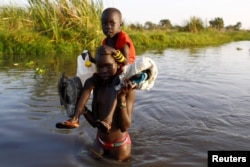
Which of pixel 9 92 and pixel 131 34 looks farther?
pixel 131 34

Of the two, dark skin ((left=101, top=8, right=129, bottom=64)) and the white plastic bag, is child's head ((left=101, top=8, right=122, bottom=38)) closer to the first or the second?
dark skin ((left=101, top=8, right=129, bottom=64))

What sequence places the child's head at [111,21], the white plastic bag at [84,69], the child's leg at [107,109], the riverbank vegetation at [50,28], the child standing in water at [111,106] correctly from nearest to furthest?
the child's leg at [107,109] < the child standing in water at [111,106] < the child's head at [111,21] < the white plastic bag at [84,69] < the riverbank vegetation at [50,28]

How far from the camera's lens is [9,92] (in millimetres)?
5750

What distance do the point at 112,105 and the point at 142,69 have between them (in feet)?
1.29

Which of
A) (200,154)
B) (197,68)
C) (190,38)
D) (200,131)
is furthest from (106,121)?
Result: (190,38)

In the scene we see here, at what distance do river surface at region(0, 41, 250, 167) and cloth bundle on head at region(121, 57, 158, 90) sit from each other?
2.62 ft

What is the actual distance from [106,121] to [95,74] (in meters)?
0.47

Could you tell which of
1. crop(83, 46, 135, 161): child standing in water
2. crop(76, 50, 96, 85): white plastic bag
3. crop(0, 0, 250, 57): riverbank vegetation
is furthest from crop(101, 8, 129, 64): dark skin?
crop(0, 0, 250, 57): riverbank vegetation

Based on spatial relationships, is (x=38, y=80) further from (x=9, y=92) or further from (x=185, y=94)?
(x=185, y=94)

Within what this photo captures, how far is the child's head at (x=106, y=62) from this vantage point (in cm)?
283

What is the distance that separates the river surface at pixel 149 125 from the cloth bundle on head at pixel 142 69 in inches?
31.4

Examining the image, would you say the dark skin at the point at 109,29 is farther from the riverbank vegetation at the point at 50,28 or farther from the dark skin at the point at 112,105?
the riverbank vegetation at the point at 50,28

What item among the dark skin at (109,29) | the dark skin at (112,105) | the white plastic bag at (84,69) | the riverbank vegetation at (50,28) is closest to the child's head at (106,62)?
the dark skin at (112,105)

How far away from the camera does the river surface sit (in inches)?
127
